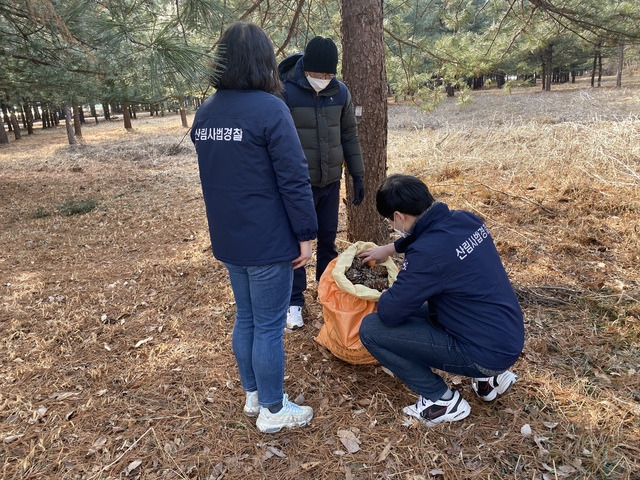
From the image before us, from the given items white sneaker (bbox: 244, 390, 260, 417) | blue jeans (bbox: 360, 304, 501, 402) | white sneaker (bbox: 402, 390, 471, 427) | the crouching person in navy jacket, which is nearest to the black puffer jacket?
the crouching person in navy jacket

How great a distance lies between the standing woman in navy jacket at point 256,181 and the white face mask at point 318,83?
2.75 feet

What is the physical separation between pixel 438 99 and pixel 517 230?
6.69 ft

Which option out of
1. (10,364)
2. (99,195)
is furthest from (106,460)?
(99,195)

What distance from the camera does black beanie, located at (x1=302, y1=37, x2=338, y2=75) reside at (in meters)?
2.36

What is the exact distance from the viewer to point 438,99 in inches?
207

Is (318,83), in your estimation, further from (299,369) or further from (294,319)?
(299,369)

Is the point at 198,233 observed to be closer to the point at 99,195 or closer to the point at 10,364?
the point at 10,364

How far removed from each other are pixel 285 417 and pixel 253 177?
1.14 m

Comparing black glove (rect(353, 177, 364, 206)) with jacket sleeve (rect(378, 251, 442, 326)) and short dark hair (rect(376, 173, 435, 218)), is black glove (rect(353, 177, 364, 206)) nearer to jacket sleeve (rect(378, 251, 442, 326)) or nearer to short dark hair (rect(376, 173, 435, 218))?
short dark hair (rect(376, 173, 435, 218))

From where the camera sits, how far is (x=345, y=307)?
7.29 feet

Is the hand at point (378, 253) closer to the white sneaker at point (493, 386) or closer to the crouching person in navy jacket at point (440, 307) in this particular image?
the crouching person in navy jacket at point (440, 307)

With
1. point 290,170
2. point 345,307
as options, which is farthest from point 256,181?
point 345,307

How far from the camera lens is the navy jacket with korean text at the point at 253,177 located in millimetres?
1575

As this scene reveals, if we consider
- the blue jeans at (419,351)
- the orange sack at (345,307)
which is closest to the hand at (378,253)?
the orange sack at (345,307)
